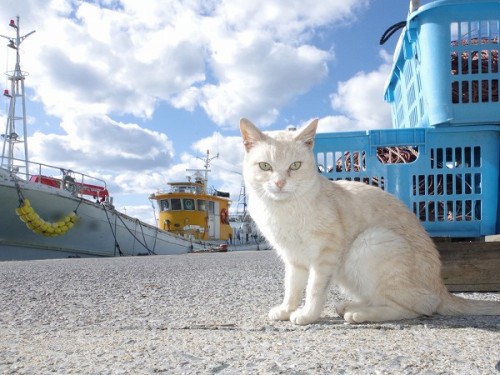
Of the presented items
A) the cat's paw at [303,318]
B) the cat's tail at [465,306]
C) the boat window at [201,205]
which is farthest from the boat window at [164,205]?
the cat's tail at [465,306]

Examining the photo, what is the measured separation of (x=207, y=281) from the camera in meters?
3.47

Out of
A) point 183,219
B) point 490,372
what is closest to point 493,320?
point 490,372

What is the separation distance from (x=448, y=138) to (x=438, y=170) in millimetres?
233

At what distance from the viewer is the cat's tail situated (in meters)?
1.79

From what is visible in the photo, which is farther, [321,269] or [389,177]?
[389,177]

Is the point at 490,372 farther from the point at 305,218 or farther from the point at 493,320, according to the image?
the point at 305,218

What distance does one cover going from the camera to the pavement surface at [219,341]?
1.23 m

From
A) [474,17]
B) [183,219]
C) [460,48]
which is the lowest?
[183,219]

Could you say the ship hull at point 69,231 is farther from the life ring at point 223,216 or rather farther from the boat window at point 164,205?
the life ring at point 223,216

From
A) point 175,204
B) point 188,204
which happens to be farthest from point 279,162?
point 175,204

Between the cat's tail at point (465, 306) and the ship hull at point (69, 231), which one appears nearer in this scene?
the cat's tail at point (465, 306)

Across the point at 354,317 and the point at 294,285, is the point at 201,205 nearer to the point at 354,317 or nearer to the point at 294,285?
the point at 294,285

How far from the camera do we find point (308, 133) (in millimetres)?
2143

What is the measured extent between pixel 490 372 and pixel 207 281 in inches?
100
